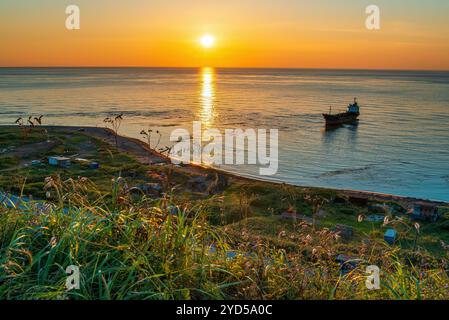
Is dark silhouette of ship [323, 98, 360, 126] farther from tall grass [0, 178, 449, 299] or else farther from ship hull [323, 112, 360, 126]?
tall grass [0, 178, 449, 299]

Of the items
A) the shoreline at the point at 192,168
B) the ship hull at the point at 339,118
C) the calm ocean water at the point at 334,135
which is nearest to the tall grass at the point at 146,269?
the shoreline at the point at 192,168

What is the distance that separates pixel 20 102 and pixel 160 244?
72981mm

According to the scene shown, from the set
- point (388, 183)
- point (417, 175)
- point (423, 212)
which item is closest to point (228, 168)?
point (388, 183)

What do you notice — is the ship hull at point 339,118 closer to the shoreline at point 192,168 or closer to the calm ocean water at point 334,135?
the calm ocean water at point 334,135

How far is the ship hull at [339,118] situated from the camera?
53.4 metres

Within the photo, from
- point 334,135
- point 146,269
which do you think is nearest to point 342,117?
point 334,135

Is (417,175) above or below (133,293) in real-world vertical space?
below

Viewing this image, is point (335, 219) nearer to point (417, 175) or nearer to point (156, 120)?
point (417, 175)

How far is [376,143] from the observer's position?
142 feet

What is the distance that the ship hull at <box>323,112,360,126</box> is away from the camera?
53.4 m

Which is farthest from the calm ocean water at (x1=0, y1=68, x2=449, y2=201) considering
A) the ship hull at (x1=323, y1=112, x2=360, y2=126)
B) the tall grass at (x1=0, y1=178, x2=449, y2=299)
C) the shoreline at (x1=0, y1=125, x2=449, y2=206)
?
the tall grass at (x1=0, y1=178, x2=449, y2=299)

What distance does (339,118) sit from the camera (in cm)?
5491

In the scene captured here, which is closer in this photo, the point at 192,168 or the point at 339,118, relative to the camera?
the point at 192,168

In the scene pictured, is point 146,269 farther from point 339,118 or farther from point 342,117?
point 342,117
